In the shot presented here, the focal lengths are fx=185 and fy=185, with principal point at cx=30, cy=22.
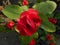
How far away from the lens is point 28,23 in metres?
0.38

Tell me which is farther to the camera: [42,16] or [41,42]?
[41,42]

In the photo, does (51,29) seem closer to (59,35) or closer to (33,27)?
(33,27)

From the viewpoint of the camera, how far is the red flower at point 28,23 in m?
0.38

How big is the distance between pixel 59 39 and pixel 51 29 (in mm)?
1061

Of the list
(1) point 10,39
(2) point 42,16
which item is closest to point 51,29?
(2) point 42,16

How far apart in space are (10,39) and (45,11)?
865 mm

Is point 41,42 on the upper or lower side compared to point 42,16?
lower

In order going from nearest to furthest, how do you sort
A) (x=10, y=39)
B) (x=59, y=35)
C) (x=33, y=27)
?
(x=33, y=27), (x=10, y=39), (x=59, y=35)

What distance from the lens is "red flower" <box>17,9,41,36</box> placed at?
0.38 m

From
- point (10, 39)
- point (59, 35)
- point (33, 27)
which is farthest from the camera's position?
point (59, 35)

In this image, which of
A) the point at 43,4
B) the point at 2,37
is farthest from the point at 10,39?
the point at 43,4

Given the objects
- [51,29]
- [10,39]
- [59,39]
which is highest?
[51,29]

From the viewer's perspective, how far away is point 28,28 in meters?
0.38

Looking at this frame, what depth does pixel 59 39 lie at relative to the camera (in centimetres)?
147
